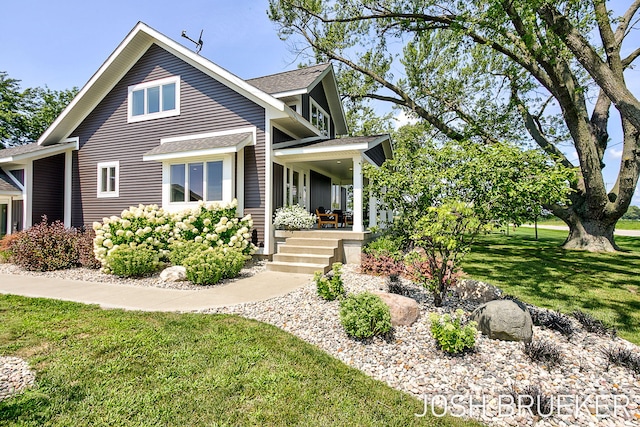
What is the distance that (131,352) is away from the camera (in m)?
3.49

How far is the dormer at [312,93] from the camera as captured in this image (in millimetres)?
11391

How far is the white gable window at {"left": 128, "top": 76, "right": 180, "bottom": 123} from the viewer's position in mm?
11109

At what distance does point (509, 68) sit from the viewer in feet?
50.4

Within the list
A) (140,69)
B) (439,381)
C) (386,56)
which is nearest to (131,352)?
(439,381)

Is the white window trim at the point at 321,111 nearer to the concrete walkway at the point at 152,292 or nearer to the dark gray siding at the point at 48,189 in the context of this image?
the concrete walkway at the point at 152,292

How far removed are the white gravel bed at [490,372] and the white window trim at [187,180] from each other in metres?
5.95

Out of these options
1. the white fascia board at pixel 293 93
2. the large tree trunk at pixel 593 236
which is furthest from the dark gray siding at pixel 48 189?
the large tree trunk at pixel 593 236

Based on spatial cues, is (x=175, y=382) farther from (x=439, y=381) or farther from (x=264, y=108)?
(x=264, y=108)

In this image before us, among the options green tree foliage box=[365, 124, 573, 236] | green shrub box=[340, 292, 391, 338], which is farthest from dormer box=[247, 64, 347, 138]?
green shrub box=[340, 292, 391, 338]

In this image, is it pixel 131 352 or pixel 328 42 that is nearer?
pixel 131 352

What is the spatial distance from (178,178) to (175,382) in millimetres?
8917

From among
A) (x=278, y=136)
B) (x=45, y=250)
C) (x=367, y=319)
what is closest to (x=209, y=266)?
(x=367, y=319)

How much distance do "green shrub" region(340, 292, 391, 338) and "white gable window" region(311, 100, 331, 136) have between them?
34.3 feet

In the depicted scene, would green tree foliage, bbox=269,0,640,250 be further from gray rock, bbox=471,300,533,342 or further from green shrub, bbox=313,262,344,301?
green shrub, bbox=313,262,344,301
